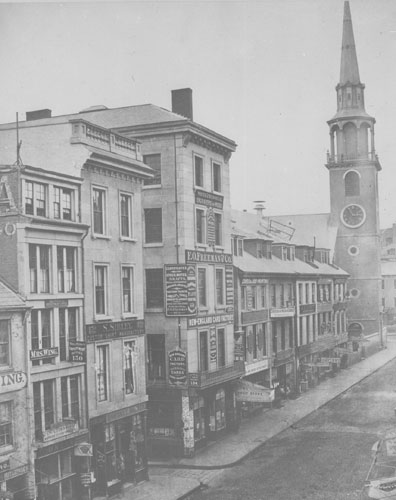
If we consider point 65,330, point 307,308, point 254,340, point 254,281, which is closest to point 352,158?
point 307,308

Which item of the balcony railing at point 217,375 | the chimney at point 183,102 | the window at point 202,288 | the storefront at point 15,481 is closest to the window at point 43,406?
the storefront at point 15,481

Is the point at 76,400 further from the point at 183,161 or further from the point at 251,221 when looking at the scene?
the point at 251,221

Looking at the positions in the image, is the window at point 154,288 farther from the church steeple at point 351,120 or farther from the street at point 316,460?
the church steeple at point 351,120

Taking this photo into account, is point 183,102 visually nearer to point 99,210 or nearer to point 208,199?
point 208,199

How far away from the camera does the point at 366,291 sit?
86.4 meters

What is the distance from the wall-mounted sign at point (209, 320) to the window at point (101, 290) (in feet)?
25.9

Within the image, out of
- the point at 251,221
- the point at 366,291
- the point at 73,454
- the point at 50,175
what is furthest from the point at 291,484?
the point at 366,291

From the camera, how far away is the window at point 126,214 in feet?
104

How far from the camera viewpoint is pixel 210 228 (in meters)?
39.5

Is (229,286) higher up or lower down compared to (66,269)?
lower down

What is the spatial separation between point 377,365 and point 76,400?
48690 millimetres

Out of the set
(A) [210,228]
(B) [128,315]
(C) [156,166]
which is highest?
(C) [156,166]

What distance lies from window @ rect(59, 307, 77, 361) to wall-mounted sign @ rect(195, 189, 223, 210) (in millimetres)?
12867

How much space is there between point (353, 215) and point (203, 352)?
171 feet
